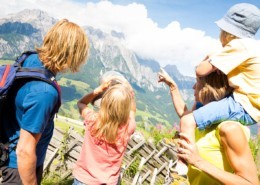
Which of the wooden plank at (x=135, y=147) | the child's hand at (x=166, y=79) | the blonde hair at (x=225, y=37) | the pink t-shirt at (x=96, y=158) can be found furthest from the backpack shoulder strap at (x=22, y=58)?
the wooden plank at (x=135, y=147)

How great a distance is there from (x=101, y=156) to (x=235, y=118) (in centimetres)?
146

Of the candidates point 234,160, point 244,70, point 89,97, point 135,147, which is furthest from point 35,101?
point 135,147

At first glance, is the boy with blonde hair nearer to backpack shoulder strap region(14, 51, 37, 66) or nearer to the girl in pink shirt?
backpack shoulder strap region(14, 51, 37, 66)

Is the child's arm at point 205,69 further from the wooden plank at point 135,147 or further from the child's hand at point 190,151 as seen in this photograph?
the wooden plank at point 135,147

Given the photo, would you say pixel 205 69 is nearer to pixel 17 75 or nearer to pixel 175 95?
pixel 175 95

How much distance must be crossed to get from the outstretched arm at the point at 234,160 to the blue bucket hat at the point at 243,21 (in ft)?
2.71

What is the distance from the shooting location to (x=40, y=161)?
2.61 m

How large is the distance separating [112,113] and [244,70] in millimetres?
1236

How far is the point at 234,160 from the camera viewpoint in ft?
5.86

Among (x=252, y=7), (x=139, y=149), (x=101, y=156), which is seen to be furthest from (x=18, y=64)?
(x=139, y=149)

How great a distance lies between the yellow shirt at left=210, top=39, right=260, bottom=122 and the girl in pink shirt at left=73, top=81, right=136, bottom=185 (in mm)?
1028

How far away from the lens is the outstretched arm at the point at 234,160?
5.79 ft

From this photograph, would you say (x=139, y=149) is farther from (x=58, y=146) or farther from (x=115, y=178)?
(x=115, y=178)

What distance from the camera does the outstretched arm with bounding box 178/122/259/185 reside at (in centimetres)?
177
